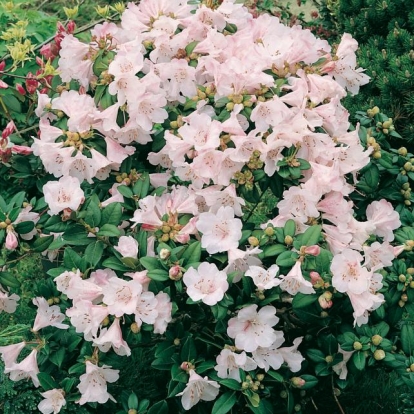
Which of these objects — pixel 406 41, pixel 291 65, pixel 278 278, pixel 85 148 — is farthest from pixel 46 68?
pixel 406 41

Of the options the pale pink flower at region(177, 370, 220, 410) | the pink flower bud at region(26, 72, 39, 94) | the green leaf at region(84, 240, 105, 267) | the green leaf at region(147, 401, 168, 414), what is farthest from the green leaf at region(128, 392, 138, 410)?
the pink flower bud at region(26, 72, 39, 94)

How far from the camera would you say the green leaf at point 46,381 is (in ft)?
7.10

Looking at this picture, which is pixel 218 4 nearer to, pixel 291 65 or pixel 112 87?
pixel 291 65

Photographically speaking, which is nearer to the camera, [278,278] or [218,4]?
[278,278]

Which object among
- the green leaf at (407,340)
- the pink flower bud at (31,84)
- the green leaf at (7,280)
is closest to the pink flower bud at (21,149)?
the pink flower bud at (31,84)

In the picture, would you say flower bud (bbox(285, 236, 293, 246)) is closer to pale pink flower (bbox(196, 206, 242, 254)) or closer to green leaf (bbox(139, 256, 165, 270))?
pale pink flower (bbox(196, 206, 242, 254))

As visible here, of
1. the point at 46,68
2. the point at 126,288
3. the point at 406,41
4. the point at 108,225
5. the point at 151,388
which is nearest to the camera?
the point at 126,288

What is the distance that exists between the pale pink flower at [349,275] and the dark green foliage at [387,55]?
181 cm

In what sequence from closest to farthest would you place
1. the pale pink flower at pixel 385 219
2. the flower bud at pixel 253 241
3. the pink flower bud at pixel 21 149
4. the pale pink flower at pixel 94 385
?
the flower bud at pixel 253 241 < the pale pink flower at pixel 94 385 < the pale pink flower at pixel 385 219 < the pink flower bud at pixel 21 149

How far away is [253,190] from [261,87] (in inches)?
11.2

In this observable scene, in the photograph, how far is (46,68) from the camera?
2.35 m

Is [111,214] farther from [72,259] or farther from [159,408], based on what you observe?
[159,408]

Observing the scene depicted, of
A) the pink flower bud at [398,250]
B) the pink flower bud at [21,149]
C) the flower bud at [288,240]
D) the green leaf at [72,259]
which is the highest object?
the flower bud at [288,240]

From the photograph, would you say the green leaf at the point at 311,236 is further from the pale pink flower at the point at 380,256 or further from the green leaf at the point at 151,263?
the green leaf at the point at 151,263
